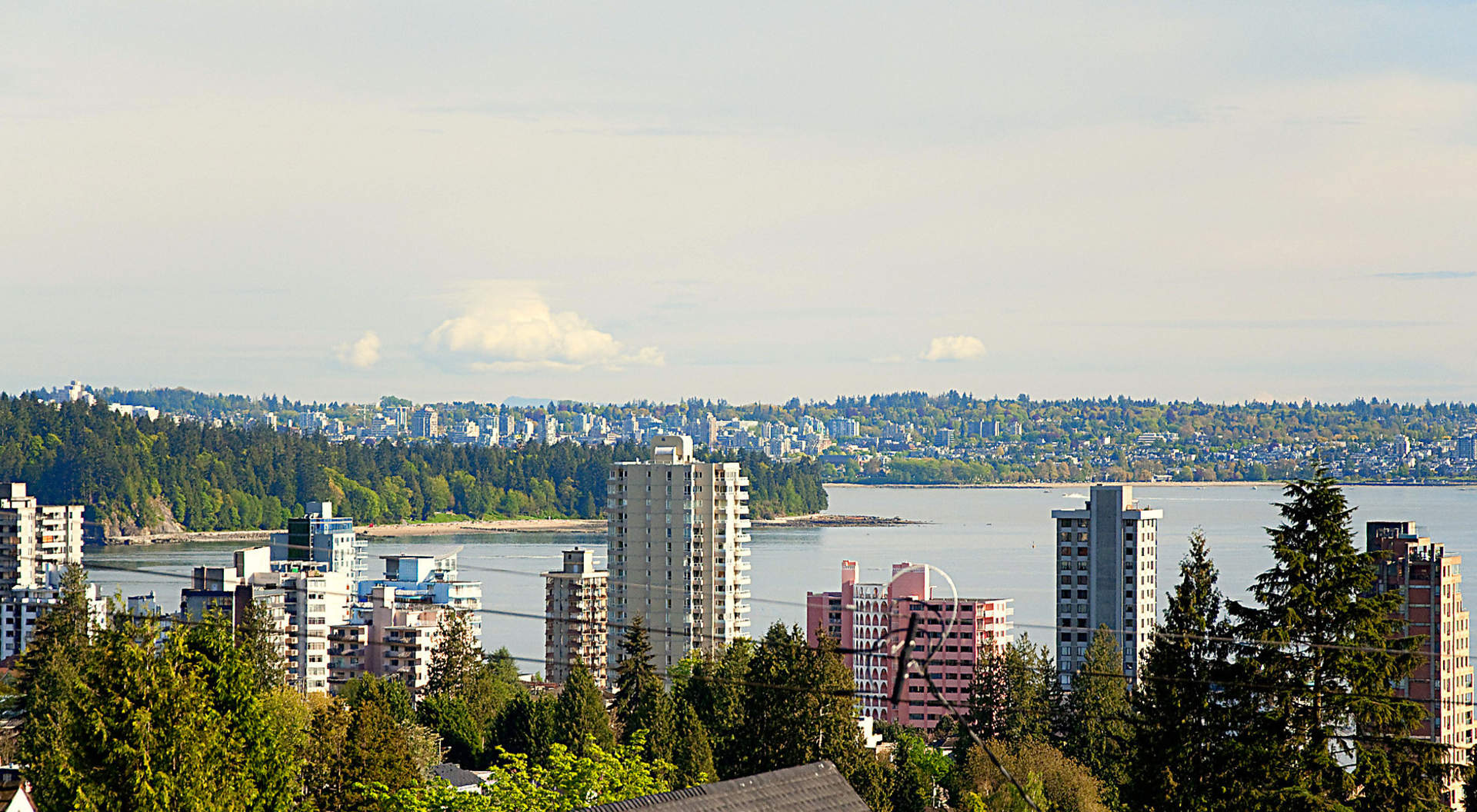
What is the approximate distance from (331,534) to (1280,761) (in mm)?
40116

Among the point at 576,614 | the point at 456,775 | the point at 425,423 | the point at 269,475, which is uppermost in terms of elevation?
the point at 425,423

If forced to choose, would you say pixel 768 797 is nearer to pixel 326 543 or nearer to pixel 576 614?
pixel 576 614

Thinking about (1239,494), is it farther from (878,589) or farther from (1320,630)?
(1320,630)

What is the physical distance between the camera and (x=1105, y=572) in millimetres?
27703

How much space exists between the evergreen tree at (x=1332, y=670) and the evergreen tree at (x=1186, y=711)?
883 mm

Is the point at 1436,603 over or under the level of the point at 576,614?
over

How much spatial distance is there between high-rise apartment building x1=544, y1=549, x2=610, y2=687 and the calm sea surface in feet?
2.14

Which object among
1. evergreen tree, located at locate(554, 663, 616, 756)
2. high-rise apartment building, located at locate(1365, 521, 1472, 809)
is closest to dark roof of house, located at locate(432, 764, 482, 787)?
evergreen tree, located at locate(554, 663, 616, 756)

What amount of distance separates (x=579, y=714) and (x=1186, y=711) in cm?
958

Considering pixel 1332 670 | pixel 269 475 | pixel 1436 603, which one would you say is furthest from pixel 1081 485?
pixel 1332 670

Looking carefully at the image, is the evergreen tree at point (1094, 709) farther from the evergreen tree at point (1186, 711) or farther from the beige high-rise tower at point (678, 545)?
the beige high-rise tower at point (678, 545)

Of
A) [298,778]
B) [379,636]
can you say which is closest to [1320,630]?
[298,778]

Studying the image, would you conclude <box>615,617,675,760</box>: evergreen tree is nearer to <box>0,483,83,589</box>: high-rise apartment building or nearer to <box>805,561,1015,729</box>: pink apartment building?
<box>805,561,1015,729</box>: pink apartment building

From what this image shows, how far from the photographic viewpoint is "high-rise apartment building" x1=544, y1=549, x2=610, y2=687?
32.3 m
